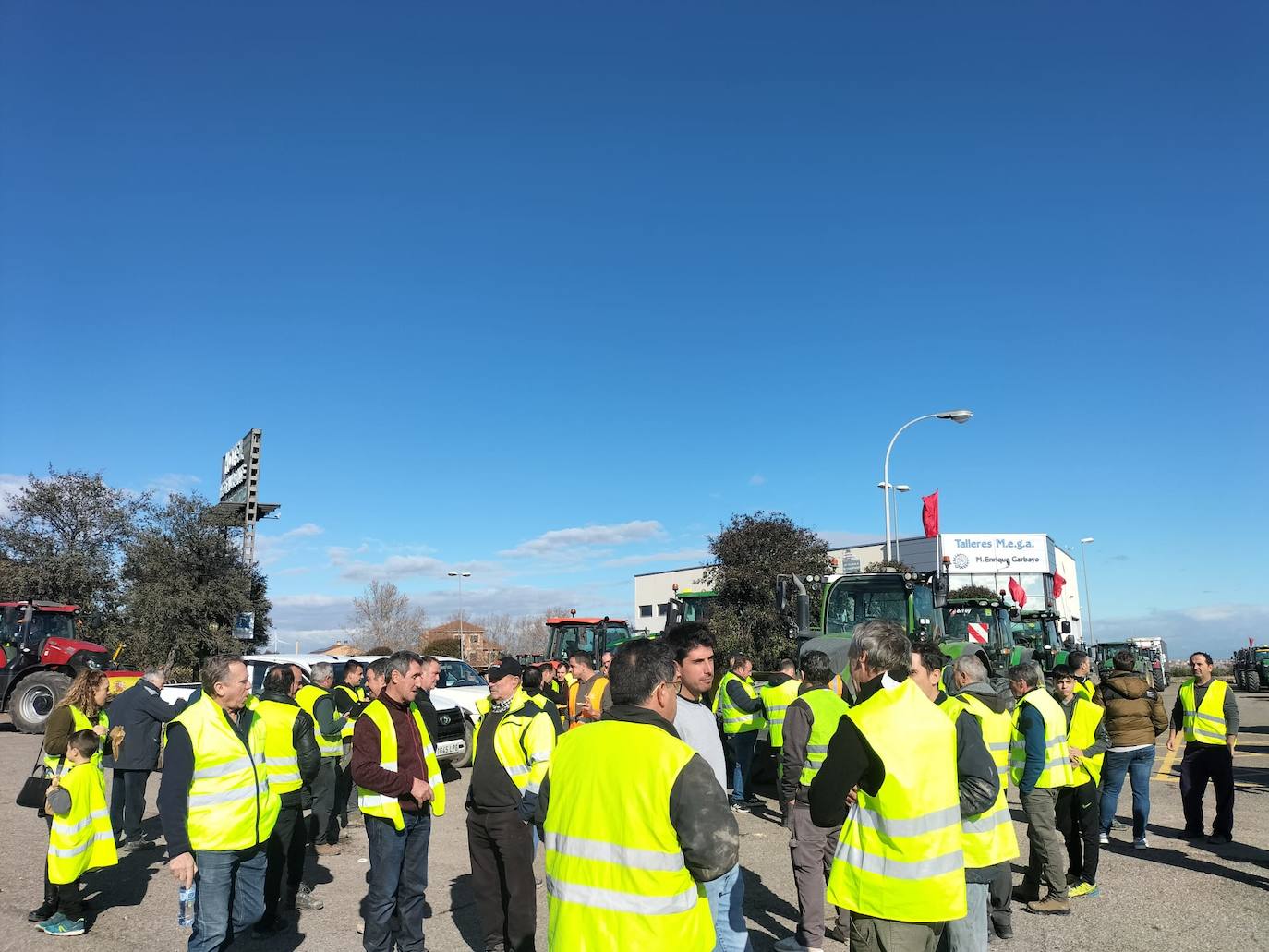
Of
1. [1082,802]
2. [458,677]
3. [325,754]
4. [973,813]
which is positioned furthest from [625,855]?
[458,677]

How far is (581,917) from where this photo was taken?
2.71 m

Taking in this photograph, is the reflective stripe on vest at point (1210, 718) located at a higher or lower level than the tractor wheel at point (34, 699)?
higher

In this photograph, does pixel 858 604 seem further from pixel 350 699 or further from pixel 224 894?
pixel 224 894

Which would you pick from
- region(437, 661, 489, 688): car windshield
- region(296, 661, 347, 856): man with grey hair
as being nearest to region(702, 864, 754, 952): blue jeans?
region(296, 661, 347, 856): man with grey hair

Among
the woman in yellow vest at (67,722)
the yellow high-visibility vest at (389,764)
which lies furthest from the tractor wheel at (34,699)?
the yellow high-visibility vest at (389,764)

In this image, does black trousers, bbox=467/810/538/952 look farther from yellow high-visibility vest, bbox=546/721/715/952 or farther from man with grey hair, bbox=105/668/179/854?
man with grey hair, bbox=105/668/179/854

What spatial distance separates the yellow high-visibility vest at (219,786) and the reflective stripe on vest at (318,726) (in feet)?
10.1

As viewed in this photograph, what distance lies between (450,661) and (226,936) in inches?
466

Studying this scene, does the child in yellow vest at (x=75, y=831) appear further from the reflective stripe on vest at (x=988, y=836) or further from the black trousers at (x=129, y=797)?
the reflective stripe on vest at (x=988, y=836)

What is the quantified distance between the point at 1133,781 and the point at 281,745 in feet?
27.1

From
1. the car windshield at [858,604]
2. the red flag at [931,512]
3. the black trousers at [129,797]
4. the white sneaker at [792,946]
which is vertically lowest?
the white sneaker at [792,946]

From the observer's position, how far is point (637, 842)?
2.64 m

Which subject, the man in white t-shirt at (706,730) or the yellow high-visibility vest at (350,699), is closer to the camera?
the man in white t-shirt at (706,730)

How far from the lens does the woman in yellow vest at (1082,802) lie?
687 centimetres
